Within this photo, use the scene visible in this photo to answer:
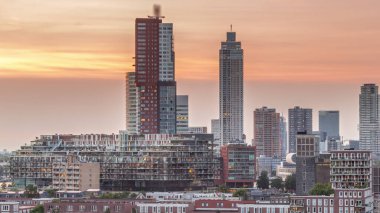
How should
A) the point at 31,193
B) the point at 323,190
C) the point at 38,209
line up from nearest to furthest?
the point at 38,209 → the point at 323,190 → the point at 31,193

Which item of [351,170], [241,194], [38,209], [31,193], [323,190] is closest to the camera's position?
[38,209]

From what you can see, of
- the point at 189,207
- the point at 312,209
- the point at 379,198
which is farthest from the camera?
the point at 379,198

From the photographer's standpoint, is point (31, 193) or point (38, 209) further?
point (31, 193)

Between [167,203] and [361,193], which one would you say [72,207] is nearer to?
[167,203]

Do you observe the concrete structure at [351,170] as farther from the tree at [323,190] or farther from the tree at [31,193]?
the tree at [31,193]

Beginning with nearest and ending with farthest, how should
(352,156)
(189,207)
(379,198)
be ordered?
1. (189,207)
2. (379,198)
3. (352,156)

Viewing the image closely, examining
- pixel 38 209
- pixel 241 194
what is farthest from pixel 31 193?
pixel 38 209

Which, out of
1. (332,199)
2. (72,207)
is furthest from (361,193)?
(72,207)

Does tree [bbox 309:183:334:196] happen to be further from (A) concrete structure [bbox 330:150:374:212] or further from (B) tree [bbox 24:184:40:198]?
(B) tree [bbox 24:184:40:198]

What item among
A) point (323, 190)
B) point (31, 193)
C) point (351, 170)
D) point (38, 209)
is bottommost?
point (38, 209)

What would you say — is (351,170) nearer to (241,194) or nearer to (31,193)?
(241,194)

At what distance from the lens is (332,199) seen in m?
165

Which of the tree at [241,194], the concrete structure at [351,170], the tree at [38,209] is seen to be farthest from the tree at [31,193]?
the concrete structure at [351,170]

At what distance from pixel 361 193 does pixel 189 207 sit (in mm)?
22084
